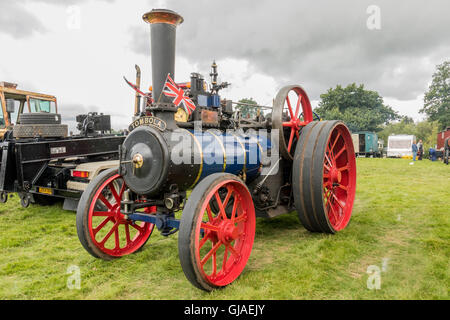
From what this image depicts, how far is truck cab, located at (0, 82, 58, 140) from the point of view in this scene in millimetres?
6641

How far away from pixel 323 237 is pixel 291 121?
55.3 inches

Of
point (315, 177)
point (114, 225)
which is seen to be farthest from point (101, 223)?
point (315, 177)

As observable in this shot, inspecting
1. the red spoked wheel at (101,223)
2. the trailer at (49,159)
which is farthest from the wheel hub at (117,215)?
the trailer at (49,159)

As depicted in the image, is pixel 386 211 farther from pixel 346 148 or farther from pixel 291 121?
pixel 291 121

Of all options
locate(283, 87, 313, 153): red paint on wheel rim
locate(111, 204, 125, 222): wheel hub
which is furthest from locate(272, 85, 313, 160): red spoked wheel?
locate(111, 204, 125, 222): wheel hub

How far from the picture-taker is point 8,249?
351cm

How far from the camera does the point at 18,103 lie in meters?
7.12

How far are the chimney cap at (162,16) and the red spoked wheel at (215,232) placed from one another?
1767mm

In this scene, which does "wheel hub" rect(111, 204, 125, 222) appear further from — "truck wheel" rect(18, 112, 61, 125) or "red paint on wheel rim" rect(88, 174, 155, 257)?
"truck wheel" rect(18, 112, 61, 125)

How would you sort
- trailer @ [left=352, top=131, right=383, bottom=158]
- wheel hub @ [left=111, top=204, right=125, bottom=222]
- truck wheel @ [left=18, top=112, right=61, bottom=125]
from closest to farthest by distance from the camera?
wheel hub @ [left=111, top=204, right=125, bottom=222]
truck wheel @ [left=18, top=112, right=61, bottom=125]
trailer @ [left=352, top=131, right=383, bottom=158]

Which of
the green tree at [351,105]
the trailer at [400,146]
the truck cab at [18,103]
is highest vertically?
the green tree at [351,105]

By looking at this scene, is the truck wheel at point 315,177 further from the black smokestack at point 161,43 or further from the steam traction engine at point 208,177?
the black smokestack at point 161,43

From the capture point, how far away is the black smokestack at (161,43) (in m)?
3.23

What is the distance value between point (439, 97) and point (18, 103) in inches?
1611
